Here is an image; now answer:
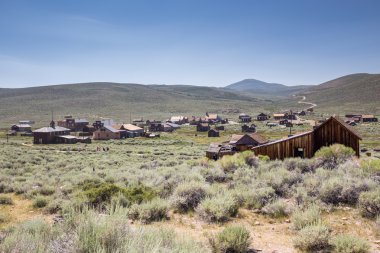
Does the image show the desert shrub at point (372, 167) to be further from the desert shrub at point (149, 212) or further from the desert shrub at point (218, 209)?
the desert shrub at point (149, 212)

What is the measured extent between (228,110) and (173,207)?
172 meters

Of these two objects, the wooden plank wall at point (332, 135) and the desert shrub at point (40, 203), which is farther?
the wooden plank wall at point (332, 135)

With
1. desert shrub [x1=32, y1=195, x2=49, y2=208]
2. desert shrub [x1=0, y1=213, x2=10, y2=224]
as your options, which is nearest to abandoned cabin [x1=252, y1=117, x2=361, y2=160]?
desert shrub [x1=32, y1=195, x2=49, y2=208]

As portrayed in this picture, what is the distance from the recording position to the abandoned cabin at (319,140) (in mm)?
24328

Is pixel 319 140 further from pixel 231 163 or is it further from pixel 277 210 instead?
pixel 277 210

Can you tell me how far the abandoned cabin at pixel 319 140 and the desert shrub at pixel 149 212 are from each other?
59.4ft

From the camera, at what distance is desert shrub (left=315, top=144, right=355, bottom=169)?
17.3m

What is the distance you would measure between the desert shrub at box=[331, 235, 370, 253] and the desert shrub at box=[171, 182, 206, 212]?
480cm

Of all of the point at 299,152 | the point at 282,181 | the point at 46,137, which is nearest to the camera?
the point at 282,181

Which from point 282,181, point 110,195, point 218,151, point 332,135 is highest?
point 332,135

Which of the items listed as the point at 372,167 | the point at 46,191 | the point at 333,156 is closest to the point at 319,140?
the point at 333,156

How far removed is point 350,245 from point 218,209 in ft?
12.0

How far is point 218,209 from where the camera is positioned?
8906 millimetres

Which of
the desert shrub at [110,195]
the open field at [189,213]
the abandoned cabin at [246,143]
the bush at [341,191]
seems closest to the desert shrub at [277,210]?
the open field at [189,213]
